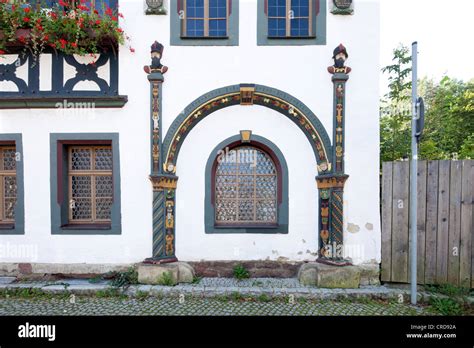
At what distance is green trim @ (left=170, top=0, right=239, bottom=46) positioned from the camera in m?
4.54

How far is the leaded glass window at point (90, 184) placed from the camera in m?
4.81

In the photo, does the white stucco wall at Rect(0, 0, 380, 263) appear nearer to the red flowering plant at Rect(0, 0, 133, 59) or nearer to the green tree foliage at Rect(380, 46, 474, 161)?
the red flowering plant at Rect(0, 0, 133, 59)

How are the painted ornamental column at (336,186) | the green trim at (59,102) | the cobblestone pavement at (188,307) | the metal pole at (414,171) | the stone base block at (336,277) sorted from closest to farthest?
the metal pole at (414,171) → the cobblestone pavement at (188,307) → the stone base block at (336,277) → the painted ornamental column at (336,186) → the green trim at (59,102)

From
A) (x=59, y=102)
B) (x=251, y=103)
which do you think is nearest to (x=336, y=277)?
(x=251, y=103)

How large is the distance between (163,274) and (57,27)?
4496 millimetres

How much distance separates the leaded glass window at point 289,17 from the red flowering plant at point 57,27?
8.75 ft

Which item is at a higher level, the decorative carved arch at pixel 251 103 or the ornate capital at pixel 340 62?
the ornate capital at pixel 340 62

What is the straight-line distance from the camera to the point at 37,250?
465 cm

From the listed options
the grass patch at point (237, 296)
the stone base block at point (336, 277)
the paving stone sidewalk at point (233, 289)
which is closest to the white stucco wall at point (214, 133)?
the stone base block at point (336, 277)

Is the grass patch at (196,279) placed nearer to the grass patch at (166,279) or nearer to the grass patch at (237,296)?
the grass patch at (166,279)

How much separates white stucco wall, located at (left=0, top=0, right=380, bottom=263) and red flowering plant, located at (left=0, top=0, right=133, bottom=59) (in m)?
0.44

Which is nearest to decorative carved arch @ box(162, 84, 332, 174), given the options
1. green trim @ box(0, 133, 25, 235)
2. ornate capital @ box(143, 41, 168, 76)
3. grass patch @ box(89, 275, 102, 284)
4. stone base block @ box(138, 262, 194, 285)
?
ornate capital @ box(143, 41, 168, 76)

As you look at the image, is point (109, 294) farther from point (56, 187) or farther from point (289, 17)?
point (289, 17)
